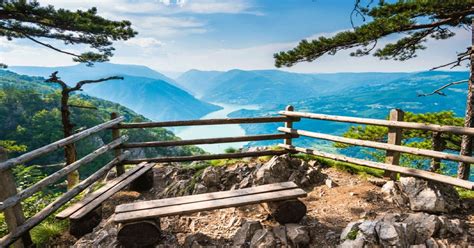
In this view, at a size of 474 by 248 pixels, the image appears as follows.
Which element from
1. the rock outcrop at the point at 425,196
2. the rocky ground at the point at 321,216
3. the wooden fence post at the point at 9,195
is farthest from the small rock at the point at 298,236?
the wooden fence post at the point at 9,195

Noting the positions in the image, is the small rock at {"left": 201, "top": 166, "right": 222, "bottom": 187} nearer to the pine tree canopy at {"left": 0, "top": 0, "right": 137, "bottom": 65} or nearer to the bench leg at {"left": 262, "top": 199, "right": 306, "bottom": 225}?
the bench leg at {"left": 262, "top": 199, "right": 306, "bottom": 225}

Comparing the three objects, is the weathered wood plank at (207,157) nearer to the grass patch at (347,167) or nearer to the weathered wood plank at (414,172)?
the grass patch at (347,167)

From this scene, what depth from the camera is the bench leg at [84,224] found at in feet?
13.7

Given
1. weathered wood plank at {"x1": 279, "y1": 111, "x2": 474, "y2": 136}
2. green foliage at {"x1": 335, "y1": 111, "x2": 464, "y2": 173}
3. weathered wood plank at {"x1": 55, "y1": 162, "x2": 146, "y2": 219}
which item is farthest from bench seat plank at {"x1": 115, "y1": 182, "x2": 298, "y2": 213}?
green foliage at {"x1": 335, "y1": 111, "x2": 464, "y2": 173}

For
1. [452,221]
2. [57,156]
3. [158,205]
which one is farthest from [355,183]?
[57,156]

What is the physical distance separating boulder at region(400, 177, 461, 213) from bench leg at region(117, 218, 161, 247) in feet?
14.2

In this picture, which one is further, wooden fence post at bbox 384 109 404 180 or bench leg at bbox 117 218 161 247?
wooden fence post at bbox 384 109 404 180

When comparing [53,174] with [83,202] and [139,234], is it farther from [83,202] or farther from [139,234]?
[139,234]

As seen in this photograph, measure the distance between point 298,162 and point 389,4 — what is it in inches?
217

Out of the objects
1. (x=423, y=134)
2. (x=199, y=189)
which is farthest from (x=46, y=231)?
(x=423, y=134)

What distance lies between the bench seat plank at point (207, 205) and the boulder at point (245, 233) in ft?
1.35

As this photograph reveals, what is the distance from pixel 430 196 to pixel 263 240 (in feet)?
9.96

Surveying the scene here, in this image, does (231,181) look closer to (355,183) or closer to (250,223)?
(250,223)

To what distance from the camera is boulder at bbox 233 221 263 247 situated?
3.93 metres
